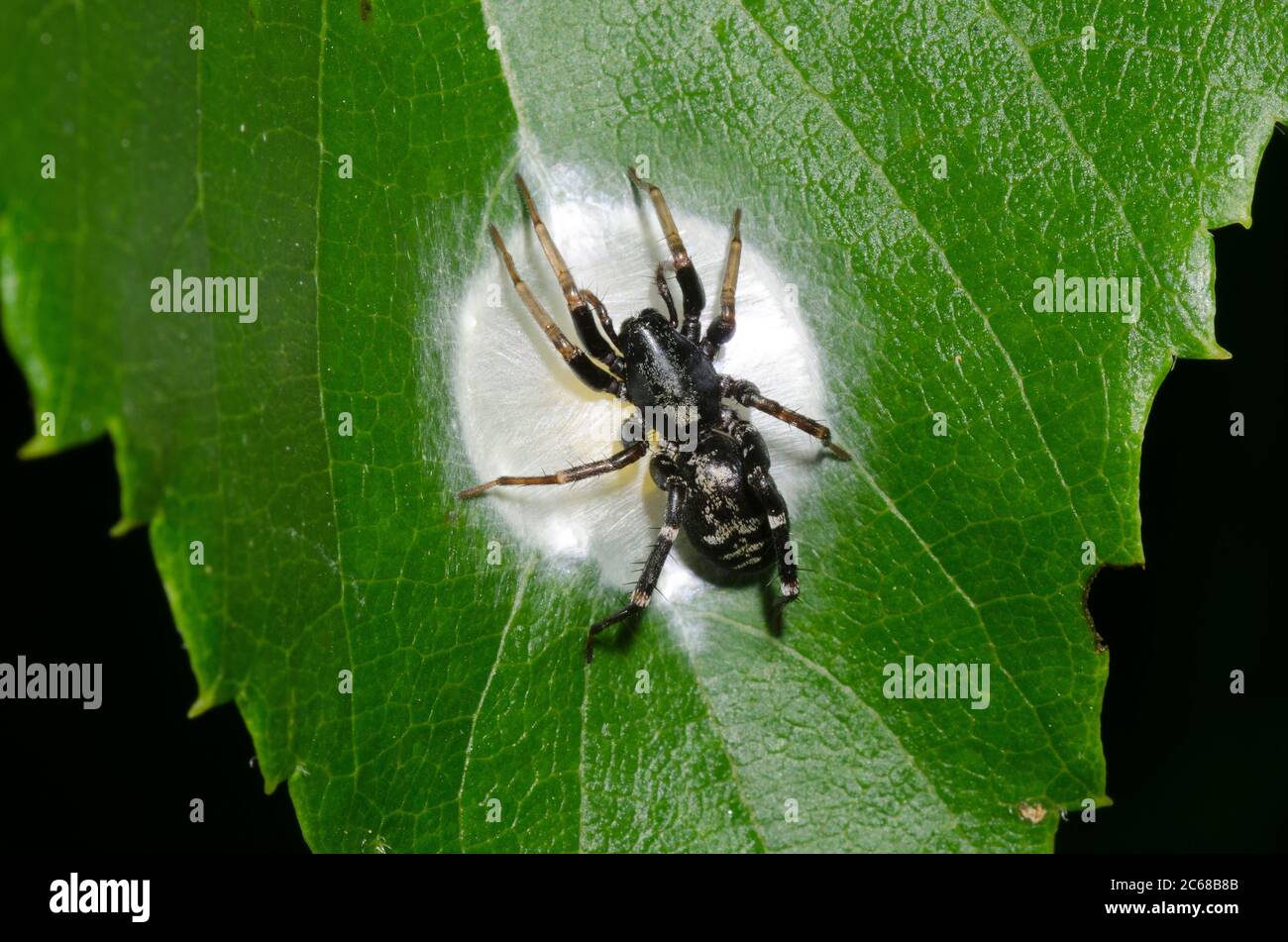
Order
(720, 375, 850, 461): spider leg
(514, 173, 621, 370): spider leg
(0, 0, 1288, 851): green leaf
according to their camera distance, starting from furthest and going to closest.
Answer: (720, 375, 850, 461): spider leg, (514, 173, 621, 370): spider leg, (0, 0, 1288, 851): green leaf

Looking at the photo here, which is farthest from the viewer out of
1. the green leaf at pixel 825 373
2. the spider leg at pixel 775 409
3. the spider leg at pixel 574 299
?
the spider leg at pixel 775 409

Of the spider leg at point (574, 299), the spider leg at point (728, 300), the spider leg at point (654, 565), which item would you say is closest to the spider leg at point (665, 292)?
the spider leg at point (728, 300)

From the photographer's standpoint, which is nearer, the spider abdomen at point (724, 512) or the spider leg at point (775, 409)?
the spider leg at point (775, 409)

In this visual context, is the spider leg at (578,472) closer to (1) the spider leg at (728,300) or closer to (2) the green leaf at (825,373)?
(2) the green leaf at (825,373)

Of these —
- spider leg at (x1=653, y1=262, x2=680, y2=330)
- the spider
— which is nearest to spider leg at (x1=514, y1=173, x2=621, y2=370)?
the spider

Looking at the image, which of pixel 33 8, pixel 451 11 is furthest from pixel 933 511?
pixel 33 8

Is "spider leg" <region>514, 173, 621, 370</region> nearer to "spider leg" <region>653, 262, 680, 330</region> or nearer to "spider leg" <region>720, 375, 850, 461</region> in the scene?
"spider leg" <region>653, 262, 680, 330</region>

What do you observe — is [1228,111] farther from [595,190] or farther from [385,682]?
[385,682]
